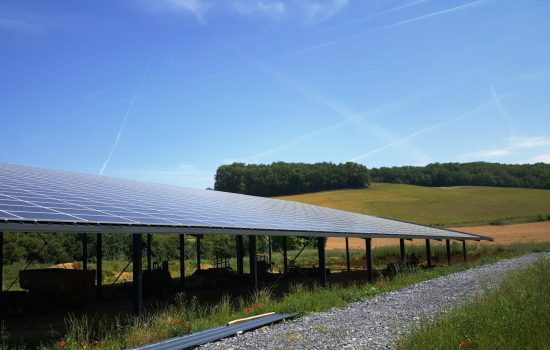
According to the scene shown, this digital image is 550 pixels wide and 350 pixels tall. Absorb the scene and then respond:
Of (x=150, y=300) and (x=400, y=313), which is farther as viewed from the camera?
(x=150, y=300)

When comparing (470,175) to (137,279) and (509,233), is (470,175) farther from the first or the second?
(137,279)

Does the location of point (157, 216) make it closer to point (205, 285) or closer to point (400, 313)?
point (400, 313)

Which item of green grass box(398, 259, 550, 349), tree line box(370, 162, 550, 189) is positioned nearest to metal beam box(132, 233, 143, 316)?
green grass box(398, 259, 550, 349)

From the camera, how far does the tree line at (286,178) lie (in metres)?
96.9


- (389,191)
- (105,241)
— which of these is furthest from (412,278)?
(389,191)

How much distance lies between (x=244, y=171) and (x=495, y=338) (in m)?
94.0

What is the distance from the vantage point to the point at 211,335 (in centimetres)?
971

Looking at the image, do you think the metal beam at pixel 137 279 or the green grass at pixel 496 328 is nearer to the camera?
the green grass at pixel 496 328

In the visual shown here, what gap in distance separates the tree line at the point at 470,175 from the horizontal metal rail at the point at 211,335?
4278 inches

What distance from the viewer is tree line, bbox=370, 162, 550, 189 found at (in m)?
110

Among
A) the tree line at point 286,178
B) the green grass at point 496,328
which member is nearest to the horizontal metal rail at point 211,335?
the green grass at point 496,328

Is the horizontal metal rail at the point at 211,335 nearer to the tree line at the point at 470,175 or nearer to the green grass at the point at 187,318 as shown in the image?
the green grass at the point at 187,318

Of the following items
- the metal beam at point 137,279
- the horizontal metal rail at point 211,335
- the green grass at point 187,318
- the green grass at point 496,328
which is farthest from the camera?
the metal beam at point 137,279

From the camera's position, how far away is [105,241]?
42.1m
